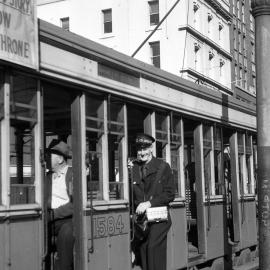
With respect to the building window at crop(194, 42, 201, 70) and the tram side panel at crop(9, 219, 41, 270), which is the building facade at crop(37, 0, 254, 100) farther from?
the tram side panel at crop(9, 219, 41, 270)

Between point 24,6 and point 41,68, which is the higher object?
point 24,6

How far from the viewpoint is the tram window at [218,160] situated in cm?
933

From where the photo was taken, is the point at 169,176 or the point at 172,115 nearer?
the point at 169,176

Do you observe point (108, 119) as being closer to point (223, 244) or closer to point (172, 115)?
point (172, 115)

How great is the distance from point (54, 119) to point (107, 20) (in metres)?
40.5

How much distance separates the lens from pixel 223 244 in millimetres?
9227

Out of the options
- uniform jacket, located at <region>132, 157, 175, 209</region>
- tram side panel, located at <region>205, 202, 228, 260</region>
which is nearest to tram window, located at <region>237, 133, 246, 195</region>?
tram side panel, located at <region>205, 202, 228, 260</region>

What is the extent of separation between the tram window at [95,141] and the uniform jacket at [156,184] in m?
0.47

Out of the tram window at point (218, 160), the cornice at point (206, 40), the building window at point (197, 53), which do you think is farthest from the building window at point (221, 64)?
the tram window at point (218, 160)

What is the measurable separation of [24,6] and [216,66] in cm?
4663

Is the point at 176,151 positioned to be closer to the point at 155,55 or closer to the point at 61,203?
the point at 61,203

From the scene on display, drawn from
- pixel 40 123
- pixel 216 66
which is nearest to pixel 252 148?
pixel 40 123

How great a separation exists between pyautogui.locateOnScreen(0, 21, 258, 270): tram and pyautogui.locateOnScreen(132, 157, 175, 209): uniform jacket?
254 mm

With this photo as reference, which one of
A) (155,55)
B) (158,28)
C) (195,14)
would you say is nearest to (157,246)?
(155,55)
